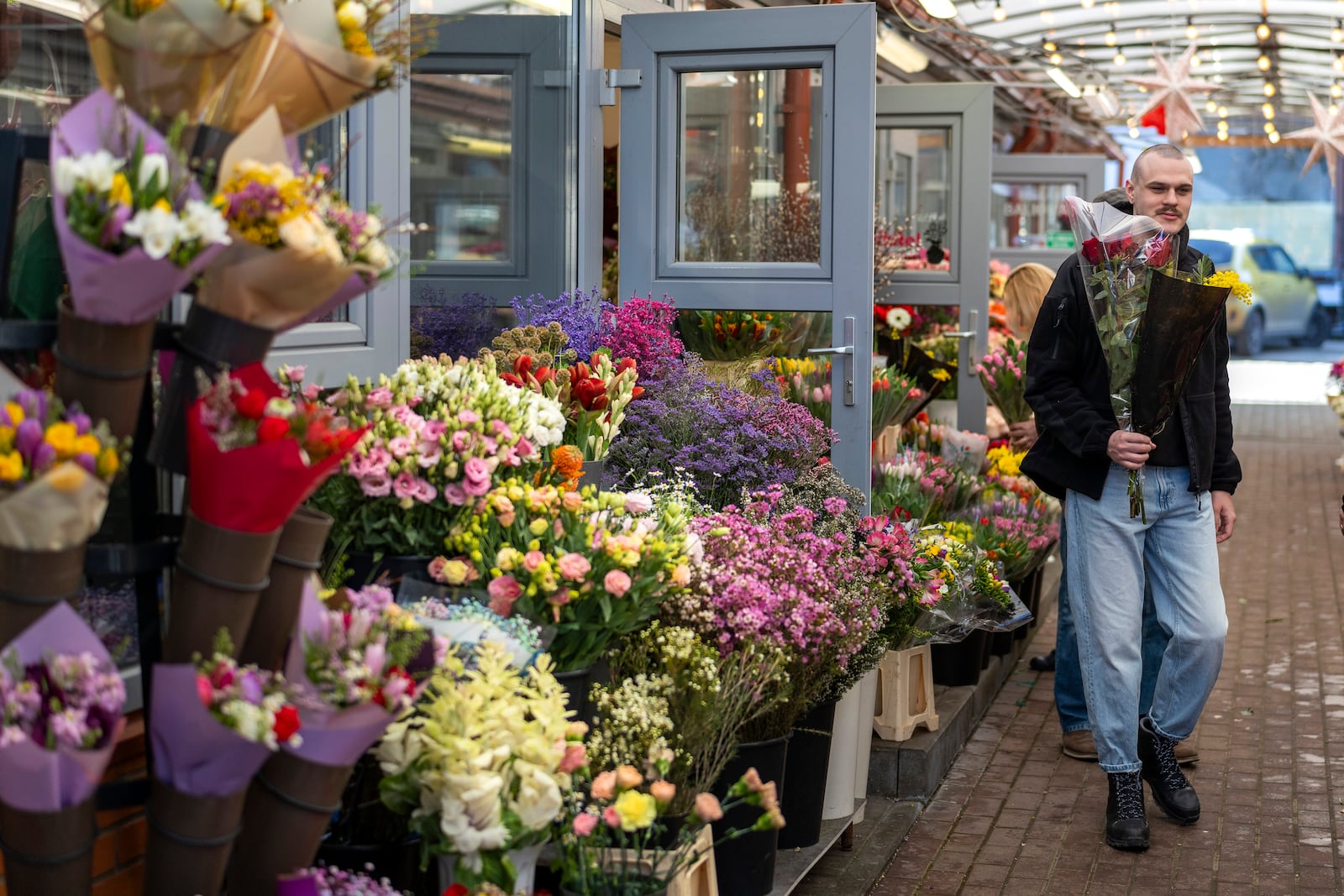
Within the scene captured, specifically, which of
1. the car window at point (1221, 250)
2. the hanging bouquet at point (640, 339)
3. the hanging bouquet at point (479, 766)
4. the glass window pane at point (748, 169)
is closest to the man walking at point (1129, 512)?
the glass window pane at point (748, 169)

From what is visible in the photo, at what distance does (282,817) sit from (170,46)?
1.01m

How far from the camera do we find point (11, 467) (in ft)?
5.54

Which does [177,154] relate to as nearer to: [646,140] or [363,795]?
[363,795]

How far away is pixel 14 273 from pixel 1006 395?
18.8ft

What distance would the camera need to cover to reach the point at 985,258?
7453 mm

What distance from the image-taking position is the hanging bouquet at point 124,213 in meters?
1.74

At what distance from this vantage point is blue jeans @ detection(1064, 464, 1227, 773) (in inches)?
164

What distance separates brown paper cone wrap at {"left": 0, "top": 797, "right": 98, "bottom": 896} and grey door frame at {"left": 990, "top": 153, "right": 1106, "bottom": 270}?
10.4 m

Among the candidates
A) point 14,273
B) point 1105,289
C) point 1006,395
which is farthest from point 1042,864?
point 1006,395

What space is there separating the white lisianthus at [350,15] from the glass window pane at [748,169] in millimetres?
2856

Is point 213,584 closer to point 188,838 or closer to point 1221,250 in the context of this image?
point 188,838

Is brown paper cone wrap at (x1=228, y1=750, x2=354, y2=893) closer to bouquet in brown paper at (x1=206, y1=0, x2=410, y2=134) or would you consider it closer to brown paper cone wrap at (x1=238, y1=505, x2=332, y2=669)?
brown paper cone wrap at (x1=238, y1=505, x2=332, y2=669)

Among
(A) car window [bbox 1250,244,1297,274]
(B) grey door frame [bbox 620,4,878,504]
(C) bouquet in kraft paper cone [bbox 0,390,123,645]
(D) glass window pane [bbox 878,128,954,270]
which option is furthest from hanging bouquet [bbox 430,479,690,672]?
(A) car window [bbox 1250,244,1297,274]

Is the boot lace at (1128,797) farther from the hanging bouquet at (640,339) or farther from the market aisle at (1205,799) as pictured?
the hanging bouquet at (640,339)
